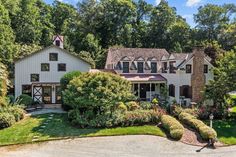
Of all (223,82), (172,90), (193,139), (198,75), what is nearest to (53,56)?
(172,90)

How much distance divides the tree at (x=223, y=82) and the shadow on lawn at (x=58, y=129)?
12816mm

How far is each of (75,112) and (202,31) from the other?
5202 centimetres

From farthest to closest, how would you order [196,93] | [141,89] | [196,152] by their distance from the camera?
[141,89] → [196,93] → [196,152]

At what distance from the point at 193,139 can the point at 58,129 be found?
1015cm

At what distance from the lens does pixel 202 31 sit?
7050 centimetres

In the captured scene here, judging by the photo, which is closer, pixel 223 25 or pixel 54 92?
pixel 54 92

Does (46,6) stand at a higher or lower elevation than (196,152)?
higher

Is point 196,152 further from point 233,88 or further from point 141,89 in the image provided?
point 141,89

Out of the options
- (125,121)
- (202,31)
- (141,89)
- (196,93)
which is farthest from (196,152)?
(202,31)

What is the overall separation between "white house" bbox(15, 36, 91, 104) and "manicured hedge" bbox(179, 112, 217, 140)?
544 inches

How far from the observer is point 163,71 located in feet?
125

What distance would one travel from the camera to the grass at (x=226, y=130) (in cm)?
2251

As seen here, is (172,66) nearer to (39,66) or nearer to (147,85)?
(147,85)

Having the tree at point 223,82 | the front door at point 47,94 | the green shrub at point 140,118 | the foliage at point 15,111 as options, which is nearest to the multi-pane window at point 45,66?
the front door at point 47,94
